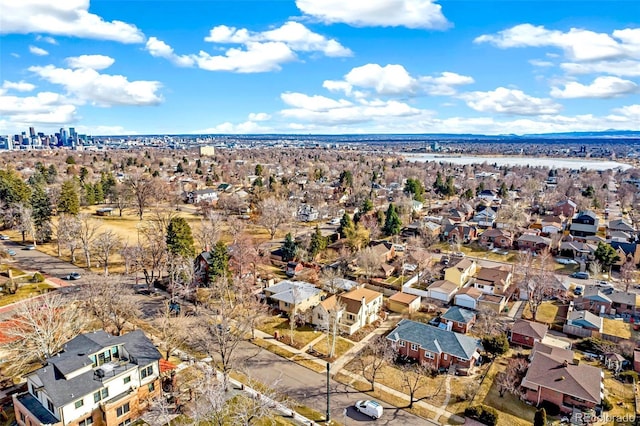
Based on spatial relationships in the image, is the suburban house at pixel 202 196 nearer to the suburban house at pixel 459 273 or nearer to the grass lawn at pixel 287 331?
the grass lawn at pixel 287 331

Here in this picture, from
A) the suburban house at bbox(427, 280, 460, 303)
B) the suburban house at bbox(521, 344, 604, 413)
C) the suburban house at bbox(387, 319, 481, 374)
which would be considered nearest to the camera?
the suburban house at bbox(521, 344, 604, 413)

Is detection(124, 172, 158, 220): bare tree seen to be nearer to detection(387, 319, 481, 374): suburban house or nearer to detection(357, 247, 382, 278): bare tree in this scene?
detection(357, 247, 382, 278): bare tree

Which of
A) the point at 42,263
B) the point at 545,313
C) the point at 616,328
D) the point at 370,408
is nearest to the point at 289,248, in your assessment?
the point at 370,408

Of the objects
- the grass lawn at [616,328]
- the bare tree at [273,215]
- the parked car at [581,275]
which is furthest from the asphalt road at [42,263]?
the parked car at [581,275]

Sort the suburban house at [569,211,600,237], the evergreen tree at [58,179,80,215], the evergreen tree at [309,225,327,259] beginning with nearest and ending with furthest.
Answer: the evergreen tree at [309,225,327,259] < the evergreen tree at [58,179,80,215] < the suburban house at [569,211,600,237]

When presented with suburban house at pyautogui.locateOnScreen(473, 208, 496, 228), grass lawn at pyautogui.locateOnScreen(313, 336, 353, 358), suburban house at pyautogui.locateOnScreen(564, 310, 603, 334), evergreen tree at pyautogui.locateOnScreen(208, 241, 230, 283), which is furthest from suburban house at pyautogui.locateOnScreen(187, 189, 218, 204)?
suburban house at pyautogui.locateOnScreen(564, 310, 603, 334)
